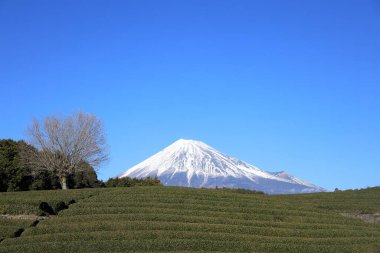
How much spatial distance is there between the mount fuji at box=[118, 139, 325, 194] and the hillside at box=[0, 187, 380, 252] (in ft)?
405

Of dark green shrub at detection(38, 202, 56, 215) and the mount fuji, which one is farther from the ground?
the mount fuji

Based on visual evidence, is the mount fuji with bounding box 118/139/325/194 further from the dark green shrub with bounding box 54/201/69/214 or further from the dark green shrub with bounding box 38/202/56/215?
the dark green shrub with bounding box 38/202/56/215

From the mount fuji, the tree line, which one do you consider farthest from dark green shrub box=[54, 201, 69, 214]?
the mount fuji

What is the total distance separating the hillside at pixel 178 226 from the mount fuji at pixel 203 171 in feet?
405

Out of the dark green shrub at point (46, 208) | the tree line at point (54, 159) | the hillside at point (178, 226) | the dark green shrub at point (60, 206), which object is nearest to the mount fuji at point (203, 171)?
the tree line at point (54, 159)

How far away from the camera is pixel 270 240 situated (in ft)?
76.3

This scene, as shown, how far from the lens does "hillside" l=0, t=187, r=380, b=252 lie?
70.5ft

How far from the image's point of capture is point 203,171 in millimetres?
176500

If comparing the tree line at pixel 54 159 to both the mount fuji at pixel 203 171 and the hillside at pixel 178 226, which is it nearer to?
the hillside at pixel 178 226

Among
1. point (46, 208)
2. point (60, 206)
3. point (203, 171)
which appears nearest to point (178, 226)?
point (60, 206)

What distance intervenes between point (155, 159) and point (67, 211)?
158610 millimetres

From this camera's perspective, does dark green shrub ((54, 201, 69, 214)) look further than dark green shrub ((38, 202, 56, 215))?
Yes

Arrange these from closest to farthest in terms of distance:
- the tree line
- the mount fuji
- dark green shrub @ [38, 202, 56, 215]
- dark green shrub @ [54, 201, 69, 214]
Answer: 1. dark green shrub @ [38, 202, 56, 215]
2. dark green shrub @ [54, 201, 69, 214]
3. the tree line
4. the mount fuji

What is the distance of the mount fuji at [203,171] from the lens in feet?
538
